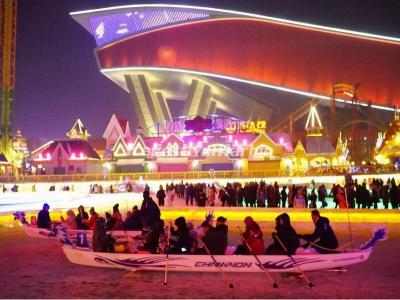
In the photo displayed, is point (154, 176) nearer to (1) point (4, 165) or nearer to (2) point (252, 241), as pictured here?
(1) point (4, 165)

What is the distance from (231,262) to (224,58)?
59777 millimetres

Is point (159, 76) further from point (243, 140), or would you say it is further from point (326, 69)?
point (243, 140)

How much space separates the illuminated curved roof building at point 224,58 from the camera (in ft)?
200

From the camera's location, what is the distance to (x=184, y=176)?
3262 centimetres

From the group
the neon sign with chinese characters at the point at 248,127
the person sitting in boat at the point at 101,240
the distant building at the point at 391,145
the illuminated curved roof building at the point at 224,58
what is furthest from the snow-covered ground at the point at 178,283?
the illuminated curved roof building at the point at 224,58

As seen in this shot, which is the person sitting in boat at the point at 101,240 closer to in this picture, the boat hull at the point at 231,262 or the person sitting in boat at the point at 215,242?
the boat hull at the point at 231,262

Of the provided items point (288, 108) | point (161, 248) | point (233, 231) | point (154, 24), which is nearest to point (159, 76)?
point (154, 24)

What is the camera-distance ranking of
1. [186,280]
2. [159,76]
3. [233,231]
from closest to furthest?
[186,280] < [233,231] < [159,76]

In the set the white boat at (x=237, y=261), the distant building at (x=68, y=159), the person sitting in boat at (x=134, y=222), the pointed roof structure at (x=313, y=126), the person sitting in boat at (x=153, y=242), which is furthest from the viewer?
the pointed roof structure at (x=313, y=126)

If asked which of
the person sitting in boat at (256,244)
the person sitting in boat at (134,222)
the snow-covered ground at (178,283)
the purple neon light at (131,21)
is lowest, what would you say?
the snow-covered ground at (178,283)

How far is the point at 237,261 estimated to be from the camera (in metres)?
8.00

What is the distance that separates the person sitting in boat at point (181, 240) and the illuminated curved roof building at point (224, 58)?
50.6m

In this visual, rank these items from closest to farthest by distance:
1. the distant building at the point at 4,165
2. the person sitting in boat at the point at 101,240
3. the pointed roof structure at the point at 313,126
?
1. the person sitting in boat at the point at 101,240
2. the pointed roof structure at the point at 313,126
3. the distant building at the point at 4,165

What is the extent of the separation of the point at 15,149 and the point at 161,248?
5917 centimetres
